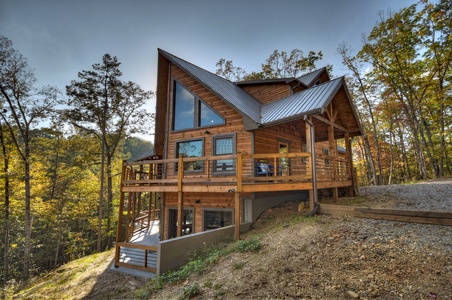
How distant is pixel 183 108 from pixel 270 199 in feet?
21.2

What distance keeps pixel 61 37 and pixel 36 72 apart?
3450 millimetres

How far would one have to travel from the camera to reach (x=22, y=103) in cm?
1448

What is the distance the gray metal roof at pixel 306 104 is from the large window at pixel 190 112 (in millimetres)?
2607

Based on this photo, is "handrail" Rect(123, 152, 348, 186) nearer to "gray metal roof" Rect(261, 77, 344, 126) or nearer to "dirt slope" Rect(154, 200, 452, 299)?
"gray metal roof" Rect(261, 77, 344, 126)

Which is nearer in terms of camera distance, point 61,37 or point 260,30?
point 61,37

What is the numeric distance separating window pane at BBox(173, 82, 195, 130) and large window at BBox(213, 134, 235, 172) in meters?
1.84

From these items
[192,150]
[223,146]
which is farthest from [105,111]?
[223,146]

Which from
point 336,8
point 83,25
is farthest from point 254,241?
point 83,25

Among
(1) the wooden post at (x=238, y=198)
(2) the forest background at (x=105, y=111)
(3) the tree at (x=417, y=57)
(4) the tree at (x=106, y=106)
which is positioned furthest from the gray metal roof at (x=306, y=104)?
(4) the tree at (x=106, y=106)

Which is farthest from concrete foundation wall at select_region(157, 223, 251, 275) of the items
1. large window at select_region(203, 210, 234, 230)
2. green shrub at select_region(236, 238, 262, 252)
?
large window at select_region(203, 210, 234, 230)

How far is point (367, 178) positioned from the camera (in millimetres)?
27500

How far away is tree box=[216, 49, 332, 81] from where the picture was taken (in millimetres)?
21606

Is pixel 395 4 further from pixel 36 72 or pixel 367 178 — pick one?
pixel 36 72

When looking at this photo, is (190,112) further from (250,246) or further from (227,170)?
(250,246)
